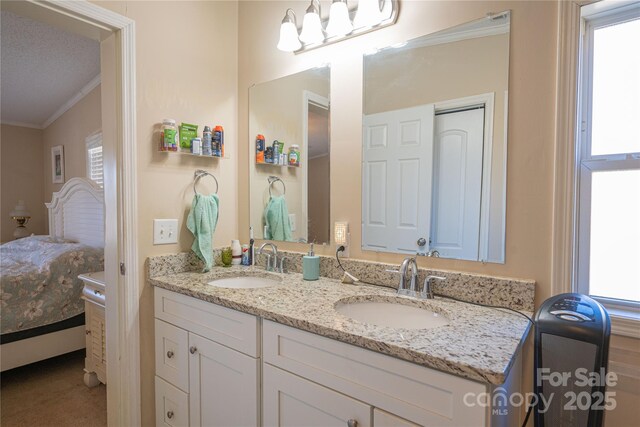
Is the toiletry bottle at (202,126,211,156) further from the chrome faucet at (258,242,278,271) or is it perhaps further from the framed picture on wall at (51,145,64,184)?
the framed picture on wall at (51,145,64,184)

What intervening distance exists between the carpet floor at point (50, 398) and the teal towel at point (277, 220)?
1449 mm

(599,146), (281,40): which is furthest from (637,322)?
(281,40)

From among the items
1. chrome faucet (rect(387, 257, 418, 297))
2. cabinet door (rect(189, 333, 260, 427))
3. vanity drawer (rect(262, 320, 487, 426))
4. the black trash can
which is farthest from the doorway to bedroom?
the black trash can

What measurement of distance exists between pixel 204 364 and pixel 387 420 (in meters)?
0.82

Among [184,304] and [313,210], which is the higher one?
[313,210]

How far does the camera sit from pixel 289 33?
1.63m

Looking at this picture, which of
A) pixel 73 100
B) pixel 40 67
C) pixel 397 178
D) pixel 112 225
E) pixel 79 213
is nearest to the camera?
pixel 397 178

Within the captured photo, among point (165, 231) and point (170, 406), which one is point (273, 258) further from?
point (170, 406)

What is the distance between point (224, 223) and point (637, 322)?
5.75 ft

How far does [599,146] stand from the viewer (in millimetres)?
1102

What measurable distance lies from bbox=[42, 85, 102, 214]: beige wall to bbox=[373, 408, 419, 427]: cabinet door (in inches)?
154

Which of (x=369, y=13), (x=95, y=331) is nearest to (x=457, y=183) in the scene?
(x=369, y=13)

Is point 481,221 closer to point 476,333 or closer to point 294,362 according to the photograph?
point 476,333

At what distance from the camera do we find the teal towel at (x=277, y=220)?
5.97 ft
